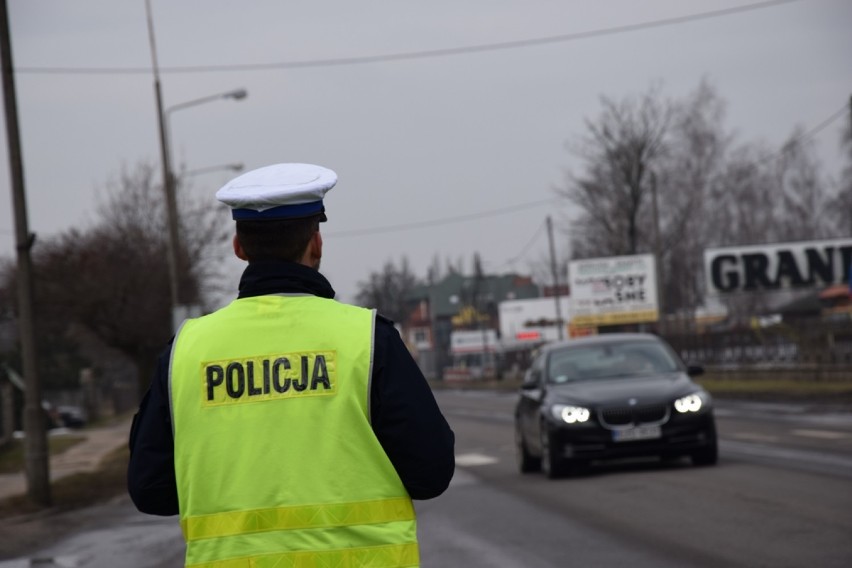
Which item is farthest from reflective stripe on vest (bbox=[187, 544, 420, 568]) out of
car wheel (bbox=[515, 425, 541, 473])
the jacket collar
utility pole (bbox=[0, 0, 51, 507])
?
utility pole (bbox=[0, 0, 51, 507])

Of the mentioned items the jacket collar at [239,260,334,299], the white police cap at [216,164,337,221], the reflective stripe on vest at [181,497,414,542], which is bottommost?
the reflective stripe on vest at [181,497,414,542]

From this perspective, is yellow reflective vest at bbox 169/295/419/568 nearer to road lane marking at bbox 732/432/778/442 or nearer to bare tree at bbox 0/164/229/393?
road lane marking at bbox 732/432/778/442

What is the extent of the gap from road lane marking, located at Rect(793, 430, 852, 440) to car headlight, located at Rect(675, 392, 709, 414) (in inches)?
185

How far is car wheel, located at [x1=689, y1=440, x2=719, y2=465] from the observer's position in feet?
52.2

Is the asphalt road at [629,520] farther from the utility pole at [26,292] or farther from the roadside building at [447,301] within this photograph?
the roadside building at [447,301]

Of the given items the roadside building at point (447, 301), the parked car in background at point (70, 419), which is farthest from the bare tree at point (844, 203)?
the roadside building at point (447, 301)

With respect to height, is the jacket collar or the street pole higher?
the street pole

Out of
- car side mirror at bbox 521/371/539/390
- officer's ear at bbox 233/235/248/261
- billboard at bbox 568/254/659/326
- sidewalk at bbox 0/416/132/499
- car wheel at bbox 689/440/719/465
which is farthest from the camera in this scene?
billboard at bbox 568/254/659/326

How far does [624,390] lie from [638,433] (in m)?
0.52

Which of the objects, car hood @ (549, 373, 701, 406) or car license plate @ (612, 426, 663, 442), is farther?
car hood @ (549, 373, 701, 406)

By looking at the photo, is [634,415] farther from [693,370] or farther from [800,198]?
[800,198]

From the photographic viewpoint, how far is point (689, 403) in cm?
1557

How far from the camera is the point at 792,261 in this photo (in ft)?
183

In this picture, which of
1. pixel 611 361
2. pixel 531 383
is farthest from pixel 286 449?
pixel 531 383
